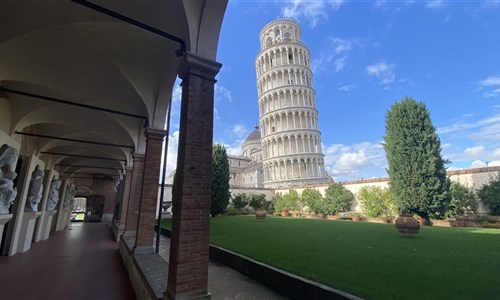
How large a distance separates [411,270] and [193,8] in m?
6.54

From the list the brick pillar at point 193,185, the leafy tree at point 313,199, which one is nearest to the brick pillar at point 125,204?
the brick pillar at point 193,185

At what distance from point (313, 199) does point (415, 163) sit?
1099 cm

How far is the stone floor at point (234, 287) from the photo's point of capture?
14.5ft

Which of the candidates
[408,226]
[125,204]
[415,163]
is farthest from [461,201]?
[125,204]

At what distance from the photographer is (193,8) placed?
12.9ft

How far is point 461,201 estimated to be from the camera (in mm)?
14492

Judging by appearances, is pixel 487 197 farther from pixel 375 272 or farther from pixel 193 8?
A: pixel 193 8

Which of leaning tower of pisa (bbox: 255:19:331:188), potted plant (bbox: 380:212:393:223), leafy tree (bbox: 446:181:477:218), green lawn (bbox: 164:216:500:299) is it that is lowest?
green lawn (bbox: 164:216:500:299)

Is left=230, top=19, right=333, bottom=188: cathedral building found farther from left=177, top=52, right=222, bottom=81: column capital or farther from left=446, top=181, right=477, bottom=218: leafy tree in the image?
left=177, top=52, right=222, bottom=81: column capital

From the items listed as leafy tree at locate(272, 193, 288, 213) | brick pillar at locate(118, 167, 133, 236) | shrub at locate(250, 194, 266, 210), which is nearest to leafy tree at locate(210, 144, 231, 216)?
shrub at locate(250, 194, 266, 210)

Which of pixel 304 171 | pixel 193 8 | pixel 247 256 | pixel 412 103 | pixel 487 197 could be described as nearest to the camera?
pixel 193 8

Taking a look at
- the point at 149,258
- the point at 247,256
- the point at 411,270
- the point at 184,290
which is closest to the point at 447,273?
the point at 411,270

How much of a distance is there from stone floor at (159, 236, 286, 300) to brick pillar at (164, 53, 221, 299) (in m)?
1.37

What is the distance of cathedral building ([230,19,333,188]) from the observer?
39.6 m
